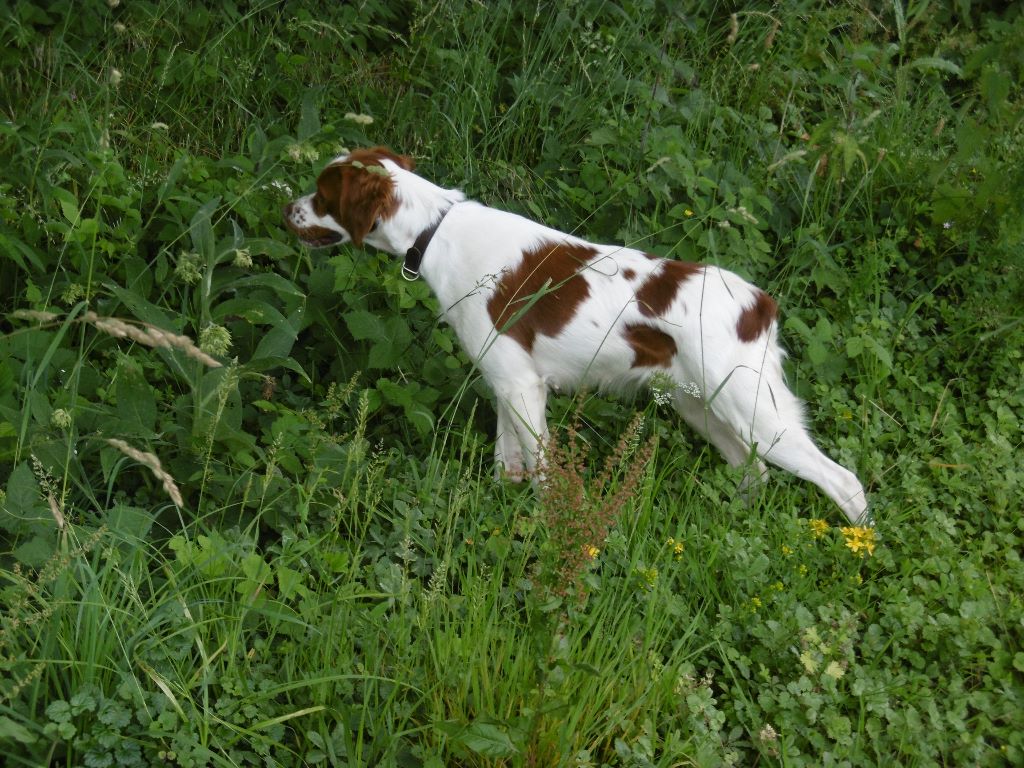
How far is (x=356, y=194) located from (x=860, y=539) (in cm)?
212

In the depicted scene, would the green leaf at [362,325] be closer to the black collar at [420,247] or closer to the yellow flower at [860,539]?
the black collar at [420,247]

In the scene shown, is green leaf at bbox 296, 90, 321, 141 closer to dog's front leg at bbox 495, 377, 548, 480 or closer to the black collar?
the black collar

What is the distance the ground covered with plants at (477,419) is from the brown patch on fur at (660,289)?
44 centimetres

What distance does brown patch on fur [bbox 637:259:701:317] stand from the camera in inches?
147

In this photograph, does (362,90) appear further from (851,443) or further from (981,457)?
(981,457)

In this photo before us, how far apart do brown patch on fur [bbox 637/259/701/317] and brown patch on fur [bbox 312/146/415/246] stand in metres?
0.96

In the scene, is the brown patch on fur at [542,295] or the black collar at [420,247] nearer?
the brown patch on fur at [542,295]

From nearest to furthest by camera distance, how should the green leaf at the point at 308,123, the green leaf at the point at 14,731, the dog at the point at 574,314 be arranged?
1. the green leaf at the point at 14,731
2. the dog at the point at 574,314
3. the green leaf at the point at 308,123

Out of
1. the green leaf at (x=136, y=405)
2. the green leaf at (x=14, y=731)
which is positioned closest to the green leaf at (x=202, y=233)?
the green leaf at (x=136, y=405)

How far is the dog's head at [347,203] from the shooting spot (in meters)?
3.80

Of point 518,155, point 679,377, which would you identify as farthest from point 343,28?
point 679,377

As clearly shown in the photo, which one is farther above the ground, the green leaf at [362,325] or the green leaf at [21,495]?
the green leaf at [362,325]

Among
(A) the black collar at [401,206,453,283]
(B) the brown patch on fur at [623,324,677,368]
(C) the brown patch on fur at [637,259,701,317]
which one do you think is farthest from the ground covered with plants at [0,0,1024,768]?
(C) the brown patch on fur at [637,259,701,317]

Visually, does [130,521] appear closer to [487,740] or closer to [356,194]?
[487,740]
